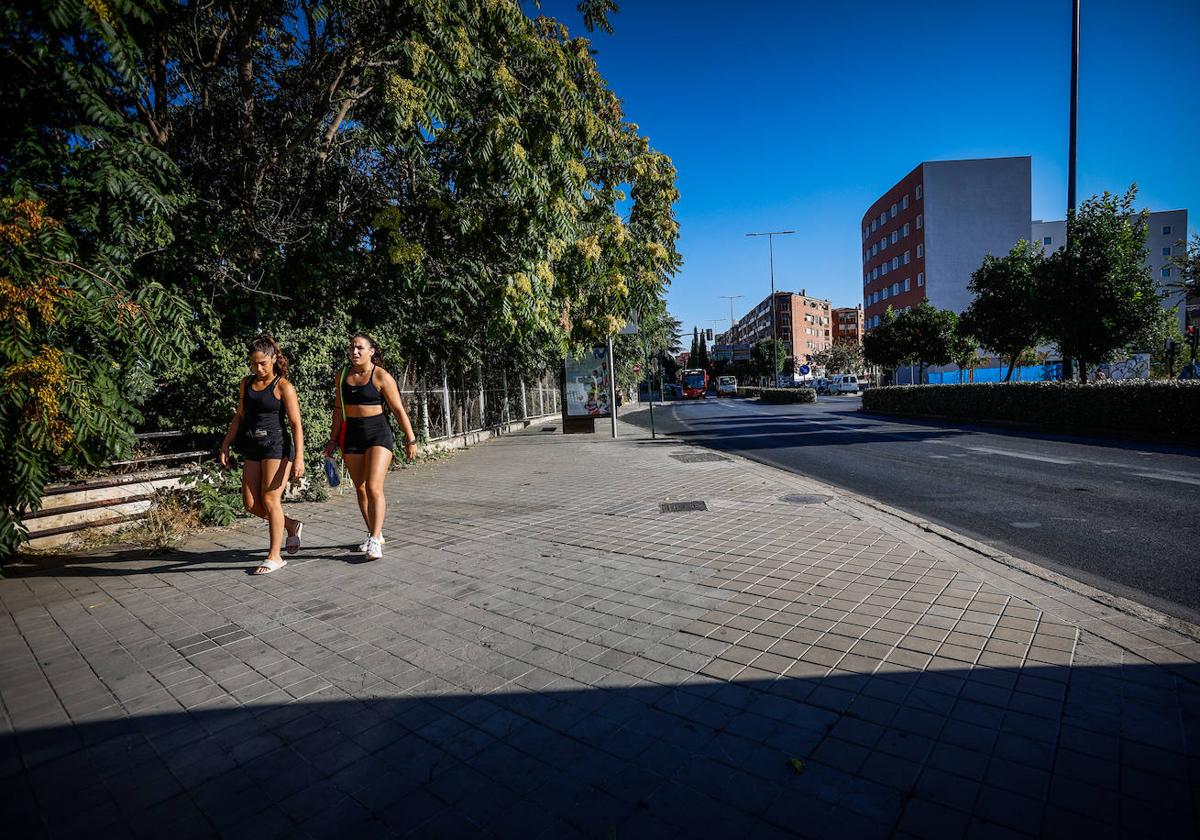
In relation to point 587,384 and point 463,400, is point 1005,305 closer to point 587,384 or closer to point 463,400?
point 587,384

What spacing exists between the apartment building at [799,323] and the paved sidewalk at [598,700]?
371ft

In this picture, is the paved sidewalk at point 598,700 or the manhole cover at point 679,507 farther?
the manhole cover at point 679,507

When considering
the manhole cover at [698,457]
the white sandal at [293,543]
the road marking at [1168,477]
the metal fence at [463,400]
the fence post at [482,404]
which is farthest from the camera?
the fence post at [482,404]

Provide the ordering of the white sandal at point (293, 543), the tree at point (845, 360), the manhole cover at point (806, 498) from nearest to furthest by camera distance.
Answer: the white sandal at point (293, 543) → the manhole cover at point (806, 498) → the tree at point (845, 360)

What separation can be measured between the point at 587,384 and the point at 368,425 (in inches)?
571

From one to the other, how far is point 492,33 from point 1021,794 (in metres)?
10.6

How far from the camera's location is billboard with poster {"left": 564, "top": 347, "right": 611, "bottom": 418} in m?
19.1

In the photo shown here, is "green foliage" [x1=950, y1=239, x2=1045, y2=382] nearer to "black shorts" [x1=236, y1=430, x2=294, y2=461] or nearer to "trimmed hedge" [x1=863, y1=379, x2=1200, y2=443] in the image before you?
"trimmed hedge" [x1=863, y1=379, x2=1200, y2=443]

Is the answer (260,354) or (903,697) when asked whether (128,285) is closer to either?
(260,354)

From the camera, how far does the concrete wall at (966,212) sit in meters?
61.7

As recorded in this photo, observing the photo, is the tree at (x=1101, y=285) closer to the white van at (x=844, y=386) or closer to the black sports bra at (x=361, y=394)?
the black sports bra at (x=361, y=394)

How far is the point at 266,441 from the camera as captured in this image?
16.1 ft

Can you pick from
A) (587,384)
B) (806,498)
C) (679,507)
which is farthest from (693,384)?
(679,507)

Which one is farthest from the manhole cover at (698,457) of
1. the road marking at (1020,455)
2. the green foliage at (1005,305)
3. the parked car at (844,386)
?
the parked car at (844,386)
